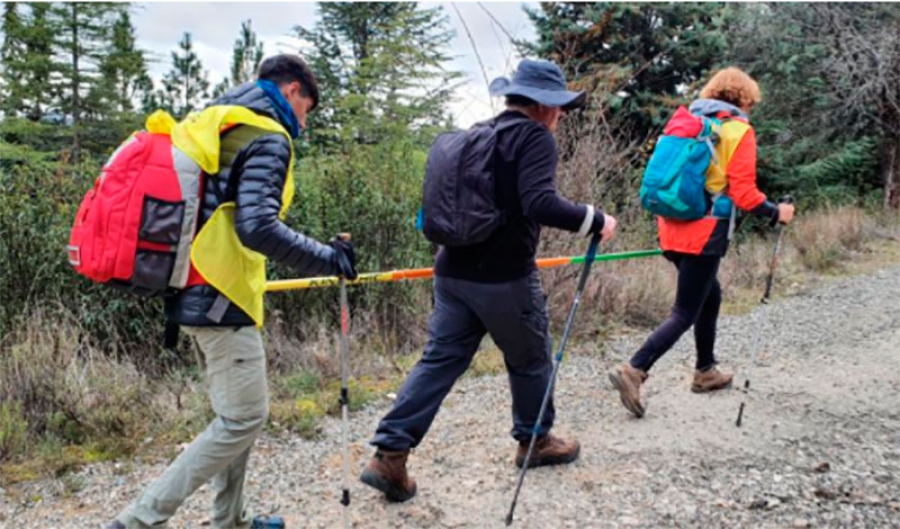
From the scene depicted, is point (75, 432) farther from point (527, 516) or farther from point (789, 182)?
point (789, 182)

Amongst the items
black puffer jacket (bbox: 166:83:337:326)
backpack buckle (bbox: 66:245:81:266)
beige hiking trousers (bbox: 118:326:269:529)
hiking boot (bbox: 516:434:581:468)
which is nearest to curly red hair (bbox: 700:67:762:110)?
hiking boot (bbox: 516:434:581:468)

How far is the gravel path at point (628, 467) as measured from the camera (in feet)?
12.2

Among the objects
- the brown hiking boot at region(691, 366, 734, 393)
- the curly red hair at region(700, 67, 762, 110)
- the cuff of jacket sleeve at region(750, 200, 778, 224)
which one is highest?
the curly red hair at region(700, 67, 762, 110)

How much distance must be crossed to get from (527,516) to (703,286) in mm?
2102

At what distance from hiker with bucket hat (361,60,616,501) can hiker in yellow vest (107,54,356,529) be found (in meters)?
0.76

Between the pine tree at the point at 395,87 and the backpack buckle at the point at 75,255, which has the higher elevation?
the pine tree at the point at 395,87

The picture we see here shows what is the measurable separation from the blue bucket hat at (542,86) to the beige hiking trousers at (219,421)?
1.69 meters

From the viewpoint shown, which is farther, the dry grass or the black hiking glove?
the dry grass

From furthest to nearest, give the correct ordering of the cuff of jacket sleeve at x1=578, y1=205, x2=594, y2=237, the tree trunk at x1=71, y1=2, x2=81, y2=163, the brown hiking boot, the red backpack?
the tree trunk at x1=71, y1=2, x2=81, y2=163 < the brown hiking boot < the cuff of jacket sleeve at x1=578, y1=205, x2=594, y2=237 < the red backpack

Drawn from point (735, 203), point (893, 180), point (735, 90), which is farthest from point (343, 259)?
point (893, 180)

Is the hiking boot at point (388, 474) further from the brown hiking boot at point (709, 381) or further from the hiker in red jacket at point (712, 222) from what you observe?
the brown hiking boot at point (709, 381)

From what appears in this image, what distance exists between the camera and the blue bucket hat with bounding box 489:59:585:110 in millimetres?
3590

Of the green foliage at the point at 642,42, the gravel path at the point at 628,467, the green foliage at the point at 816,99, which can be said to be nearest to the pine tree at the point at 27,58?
the green foliage at the point at 642,42

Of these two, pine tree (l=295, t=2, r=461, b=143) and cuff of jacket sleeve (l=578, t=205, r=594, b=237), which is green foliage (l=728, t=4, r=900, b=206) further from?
cuff of jacket sleeve (l=578, t=205, r=594, b=237)
